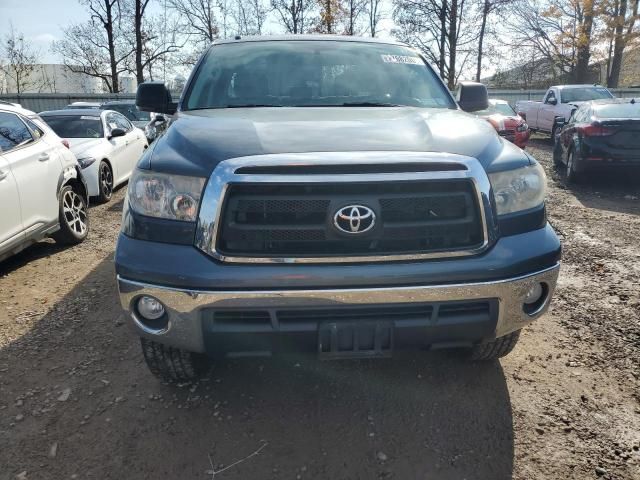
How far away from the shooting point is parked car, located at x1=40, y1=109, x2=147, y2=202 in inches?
315

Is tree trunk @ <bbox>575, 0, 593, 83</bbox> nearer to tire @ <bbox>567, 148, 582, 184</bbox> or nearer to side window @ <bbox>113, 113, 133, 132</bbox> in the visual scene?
tire @ <bbox>567, 148, 582, 184</bbox>

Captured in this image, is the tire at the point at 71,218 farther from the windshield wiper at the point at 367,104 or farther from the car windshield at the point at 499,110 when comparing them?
the car windshield at the point at 499,110

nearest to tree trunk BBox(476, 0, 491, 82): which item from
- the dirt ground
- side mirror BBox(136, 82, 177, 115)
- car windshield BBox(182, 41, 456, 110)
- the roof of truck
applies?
the roof of truck

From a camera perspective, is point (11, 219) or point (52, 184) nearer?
point (11, 219)

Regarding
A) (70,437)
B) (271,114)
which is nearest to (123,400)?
(70,437)

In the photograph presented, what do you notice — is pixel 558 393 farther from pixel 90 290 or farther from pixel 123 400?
pixel 90 290

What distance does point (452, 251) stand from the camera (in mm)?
2215

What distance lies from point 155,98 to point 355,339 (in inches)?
106

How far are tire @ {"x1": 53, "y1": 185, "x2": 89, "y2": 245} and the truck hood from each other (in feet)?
10.9

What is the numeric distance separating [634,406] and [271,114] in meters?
2.51

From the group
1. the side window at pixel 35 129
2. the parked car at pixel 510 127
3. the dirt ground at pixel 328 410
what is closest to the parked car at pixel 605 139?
the parked car at pixel 510 127

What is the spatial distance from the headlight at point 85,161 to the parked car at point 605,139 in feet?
25.7

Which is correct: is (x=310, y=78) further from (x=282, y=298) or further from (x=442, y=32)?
(x=442, y=32)

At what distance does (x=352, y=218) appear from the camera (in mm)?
2131
